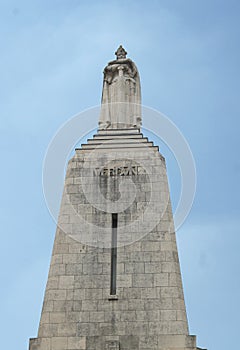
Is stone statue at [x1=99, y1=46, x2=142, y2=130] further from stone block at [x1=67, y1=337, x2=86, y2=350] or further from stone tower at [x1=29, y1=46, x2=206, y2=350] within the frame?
stone block at [x1=67, y1=337, x2=86, y2=350]

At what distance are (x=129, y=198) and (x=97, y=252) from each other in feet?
7.67

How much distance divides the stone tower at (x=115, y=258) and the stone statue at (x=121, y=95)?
62 cm

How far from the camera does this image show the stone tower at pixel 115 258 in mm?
24031

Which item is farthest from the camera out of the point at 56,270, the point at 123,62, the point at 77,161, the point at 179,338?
the point at 123,62

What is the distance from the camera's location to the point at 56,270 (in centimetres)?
2533

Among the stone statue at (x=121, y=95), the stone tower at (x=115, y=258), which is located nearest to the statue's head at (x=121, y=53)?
the stone statue at (x=121, y=95)

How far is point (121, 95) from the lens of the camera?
2902 centimetres

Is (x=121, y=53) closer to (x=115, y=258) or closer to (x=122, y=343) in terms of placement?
(x=115, y=258)

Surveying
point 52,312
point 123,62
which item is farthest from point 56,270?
point 123,62

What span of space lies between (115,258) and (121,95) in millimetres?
7203

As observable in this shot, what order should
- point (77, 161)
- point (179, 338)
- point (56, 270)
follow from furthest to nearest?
point (77, 161), point (56, 270), point (179, 338)

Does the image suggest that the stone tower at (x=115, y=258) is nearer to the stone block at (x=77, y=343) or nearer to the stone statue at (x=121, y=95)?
the stone block at (x=77, y=343)

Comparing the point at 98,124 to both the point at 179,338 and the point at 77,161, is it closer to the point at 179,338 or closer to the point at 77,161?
the point at 77,161

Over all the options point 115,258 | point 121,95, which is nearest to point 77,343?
point 115,258
